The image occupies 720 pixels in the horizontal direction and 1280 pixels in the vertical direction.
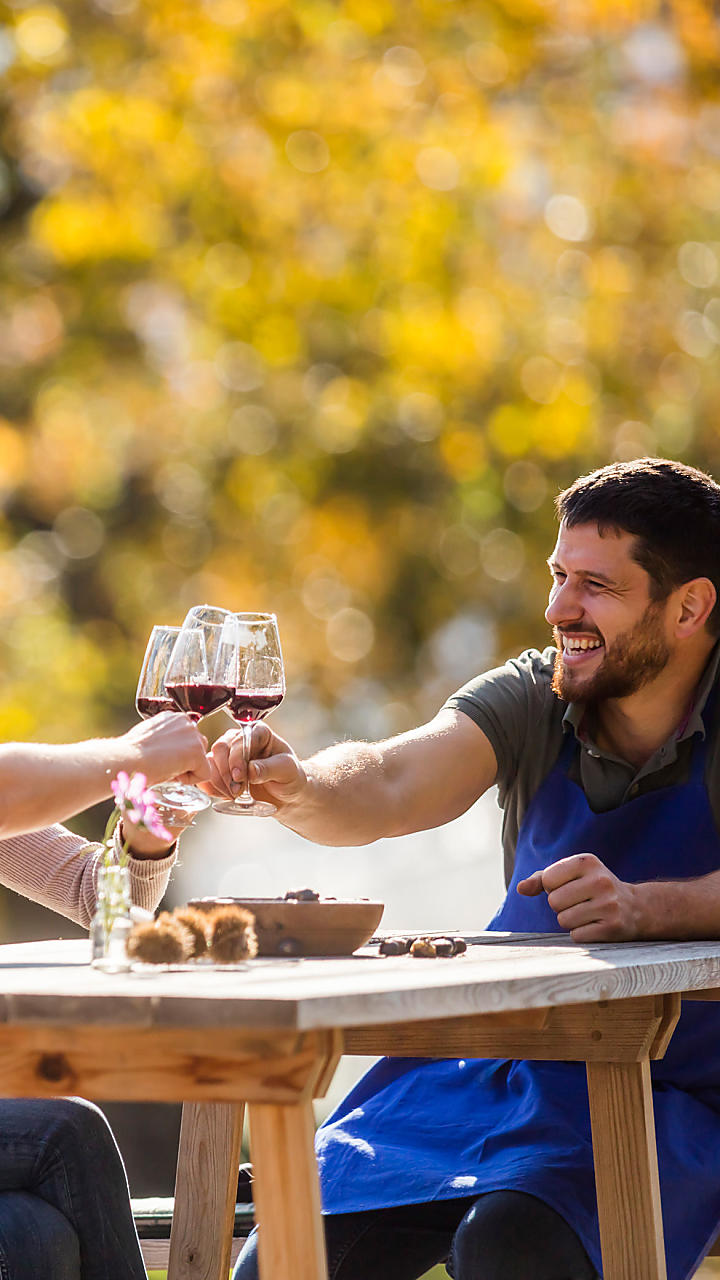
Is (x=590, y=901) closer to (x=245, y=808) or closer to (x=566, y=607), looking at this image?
(x=245, y=808)

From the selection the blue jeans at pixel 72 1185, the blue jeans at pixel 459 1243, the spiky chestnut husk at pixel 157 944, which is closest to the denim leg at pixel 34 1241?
the blue jeans at pixel 72 1185

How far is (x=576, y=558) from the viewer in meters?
3.04

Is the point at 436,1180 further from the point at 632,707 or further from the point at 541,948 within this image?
the point at 632,707

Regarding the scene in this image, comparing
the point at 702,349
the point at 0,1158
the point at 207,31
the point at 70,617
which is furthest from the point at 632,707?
the point at 70,617

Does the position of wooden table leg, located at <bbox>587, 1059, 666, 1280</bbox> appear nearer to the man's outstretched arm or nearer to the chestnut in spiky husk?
the chestnut in spiky husk

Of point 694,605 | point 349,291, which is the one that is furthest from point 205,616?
point 349,291

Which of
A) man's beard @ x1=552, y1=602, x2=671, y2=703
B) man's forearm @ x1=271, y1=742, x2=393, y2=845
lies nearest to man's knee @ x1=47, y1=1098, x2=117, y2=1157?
man's forearm @ x1=271, y1=742, x2=393, y2=845

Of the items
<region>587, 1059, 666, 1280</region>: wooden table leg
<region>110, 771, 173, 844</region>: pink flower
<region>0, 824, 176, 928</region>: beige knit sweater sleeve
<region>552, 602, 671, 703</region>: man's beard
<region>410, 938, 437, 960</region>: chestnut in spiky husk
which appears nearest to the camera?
<region>110, 771, 173, 844</region>: pink flower

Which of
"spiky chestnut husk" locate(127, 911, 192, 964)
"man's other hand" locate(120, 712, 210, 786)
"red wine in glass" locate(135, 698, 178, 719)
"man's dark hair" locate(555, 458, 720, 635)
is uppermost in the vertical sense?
"man's dark hair" locate(555, 458, 720, 635)

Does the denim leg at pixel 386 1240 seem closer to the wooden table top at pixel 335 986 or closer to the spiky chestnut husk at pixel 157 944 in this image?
the wooden table top at pixel 335 986

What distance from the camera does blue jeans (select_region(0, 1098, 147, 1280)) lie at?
2229 mm

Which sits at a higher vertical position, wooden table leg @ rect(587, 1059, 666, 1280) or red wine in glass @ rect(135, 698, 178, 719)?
red wine in glass @ rect(135, 698, 178, 719)

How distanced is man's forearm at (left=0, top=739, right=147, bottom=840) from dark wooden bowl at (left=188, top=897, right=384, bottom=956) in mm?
234

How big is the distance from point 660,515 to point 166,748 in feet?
4.28
